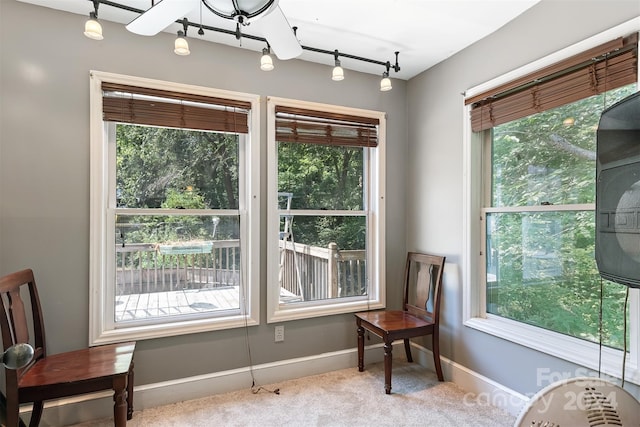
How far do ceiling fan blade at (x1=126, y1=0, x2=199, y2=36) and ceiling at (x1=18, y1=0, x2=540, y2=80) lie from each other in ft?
2.22

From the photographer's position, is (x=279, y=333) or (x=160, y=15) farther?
(x=279, y=333)

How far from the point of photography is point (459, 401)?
2.39m

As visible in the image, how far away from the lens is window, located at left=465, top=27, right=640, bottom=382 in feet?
6.03

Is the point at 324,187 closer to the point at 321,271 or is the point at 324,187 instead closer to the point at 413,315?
the point at 321,271

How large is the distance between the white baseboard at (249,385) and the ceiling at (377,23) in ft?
7.65

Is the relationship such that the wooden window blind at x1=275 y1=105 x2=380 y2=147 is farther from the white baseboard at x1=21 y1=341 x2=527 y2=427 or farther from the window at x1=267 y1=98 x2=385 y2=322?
the white baseboard at x1=21 y1=341 x2=527 y2=427

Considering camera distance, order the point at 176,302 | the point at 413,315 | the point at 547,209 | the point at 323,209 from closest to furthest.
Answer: the point at 547,209 → the point at 176,302 → the point at 413,315 → the point at 323,209

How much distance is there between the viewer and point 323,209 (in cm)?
300

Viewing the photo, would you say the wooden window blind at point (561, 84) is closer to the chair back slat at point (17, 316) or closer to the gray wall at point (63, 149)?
the gray wall at point (63, 149)

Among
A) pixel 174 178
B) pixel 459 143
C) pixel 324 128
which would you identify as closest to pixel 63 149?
pixel 174 178

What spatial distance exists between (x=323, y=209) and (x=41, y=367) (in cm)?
209

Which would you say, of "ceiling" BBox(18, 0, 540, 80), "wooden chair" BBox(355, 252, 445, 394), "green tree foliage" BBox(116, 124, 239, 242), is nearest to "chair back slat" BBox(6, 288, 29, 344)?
"green tree foliage" BBox(116, 124, 239, 242)

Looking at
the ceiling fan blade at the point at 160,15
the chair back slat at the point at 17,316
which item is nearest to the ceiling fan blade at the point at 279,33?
the ceiling fan blade at the point at 160,15

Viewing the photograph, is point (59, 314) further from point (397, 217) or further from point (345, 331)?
point (397, 217)
